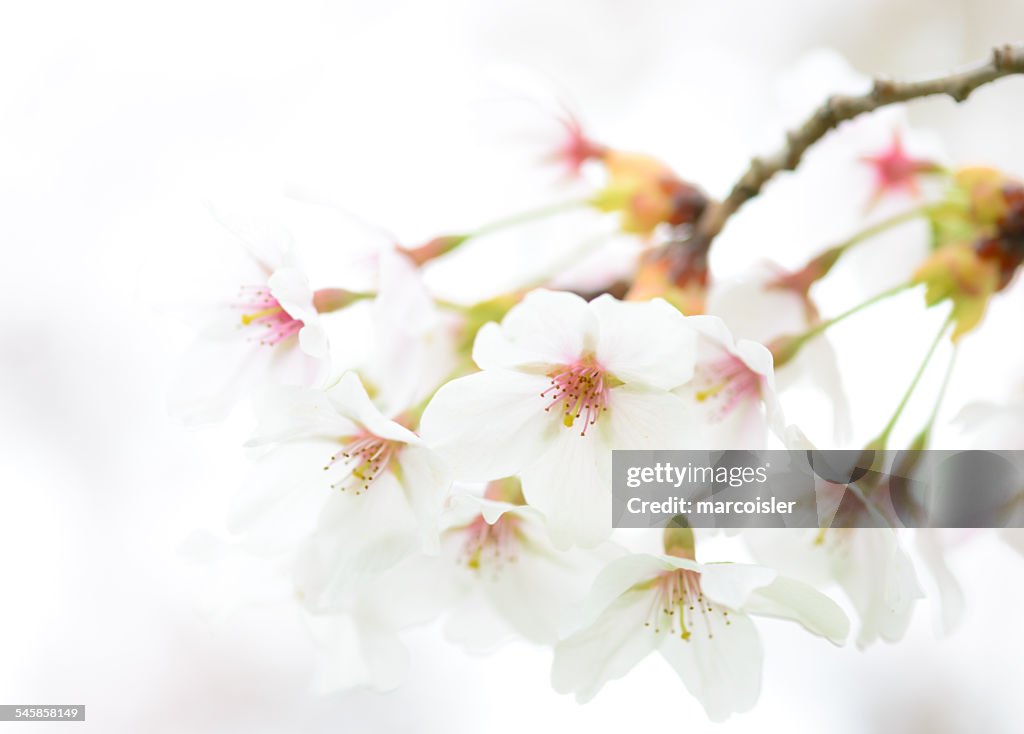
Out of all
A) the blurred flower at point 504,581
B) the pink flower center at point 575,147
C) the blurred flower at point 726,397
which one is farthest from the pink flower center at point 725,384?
the pink flower center at point 575,147

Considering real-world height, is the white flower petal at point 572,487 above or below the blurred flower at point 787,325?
below

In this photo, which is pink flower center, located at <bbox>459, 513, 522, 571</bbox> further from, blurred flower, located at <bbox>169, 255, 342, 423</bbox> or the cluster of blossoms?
blurred flower, located at <bbox>169, 255, 342, 423</bbox>

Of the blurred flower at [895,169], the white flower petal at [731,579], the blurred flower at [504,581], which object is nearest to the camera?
the white flower petal at [731,579]

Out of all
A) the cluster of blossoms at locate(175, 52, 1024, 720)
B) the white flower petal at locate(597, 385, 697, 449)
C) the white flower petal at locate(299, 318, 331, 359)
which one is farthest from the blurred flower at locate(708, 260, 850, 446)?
the white flower petal at locate(299, 318, 331, 359)

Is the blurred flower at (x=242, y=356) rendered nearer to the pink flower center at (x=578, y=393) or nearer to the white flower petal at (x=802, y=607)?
the pink flower center at (x=578, y=393)

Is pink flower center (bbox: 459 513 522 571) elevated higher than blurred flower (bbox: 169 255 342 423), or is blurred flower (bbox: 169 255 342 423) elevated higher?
blurred flower (bbox: 169 255 342 423)

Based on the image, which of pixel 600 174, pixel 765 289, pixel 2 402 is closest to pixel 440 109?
pixel 600 174

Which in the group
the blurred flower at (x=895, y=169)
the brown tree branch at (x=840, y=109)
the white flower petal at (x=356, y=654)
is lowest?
the white flower petal at (x=356, y=654)

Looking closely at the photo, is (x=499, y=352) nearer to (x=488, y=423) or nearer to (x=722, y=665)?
(x=488, y=423)
